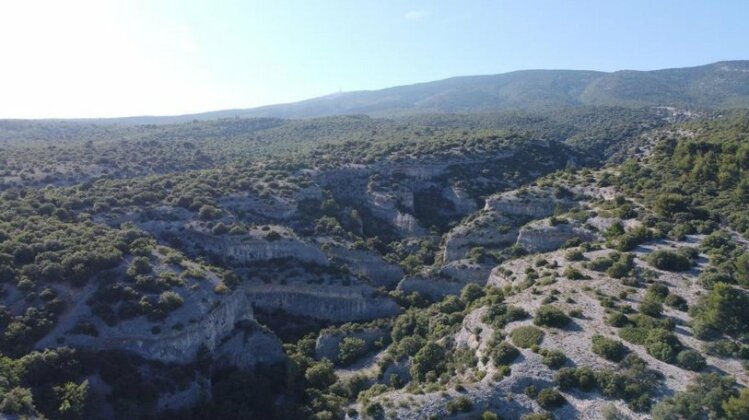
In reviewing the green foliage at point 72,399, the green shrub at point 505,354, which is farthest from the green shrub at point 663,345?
the green foliage at point 72,399

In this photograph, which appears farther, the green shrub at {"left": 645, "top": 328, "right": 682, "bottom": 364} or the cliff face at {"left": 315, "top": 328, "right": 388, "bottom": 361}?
the cliff face at {"left": 315, "top": 328, "right": 388, "bottom": 361}

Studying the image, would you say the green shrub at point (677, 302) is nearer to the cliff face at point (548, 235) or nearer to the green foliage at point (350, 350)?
the cliff face at point (548, 235)

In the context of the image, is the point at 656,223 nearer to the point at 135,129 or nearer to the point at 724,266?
the point at 724,266

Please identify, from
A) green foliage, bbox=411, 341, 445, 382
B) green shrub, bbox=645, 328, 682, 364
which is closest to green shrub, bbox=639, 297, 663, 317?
green shrub, bbox=645, 328, 682, 364

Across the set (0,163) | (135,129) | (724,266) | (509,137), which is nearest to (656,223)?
(724,266)

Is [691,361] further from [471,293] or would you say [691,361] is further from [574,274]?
[471,293]

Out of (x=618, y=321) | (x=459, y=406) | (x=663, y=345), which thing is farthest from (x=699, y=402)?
(x=459, y=406)

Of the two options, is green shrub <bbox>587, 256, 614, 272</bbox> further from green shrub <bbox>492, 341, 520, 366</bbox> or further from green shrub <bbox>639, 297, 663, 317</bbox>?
green shrub <bbox>492, 341, 520, 366</bbox>
